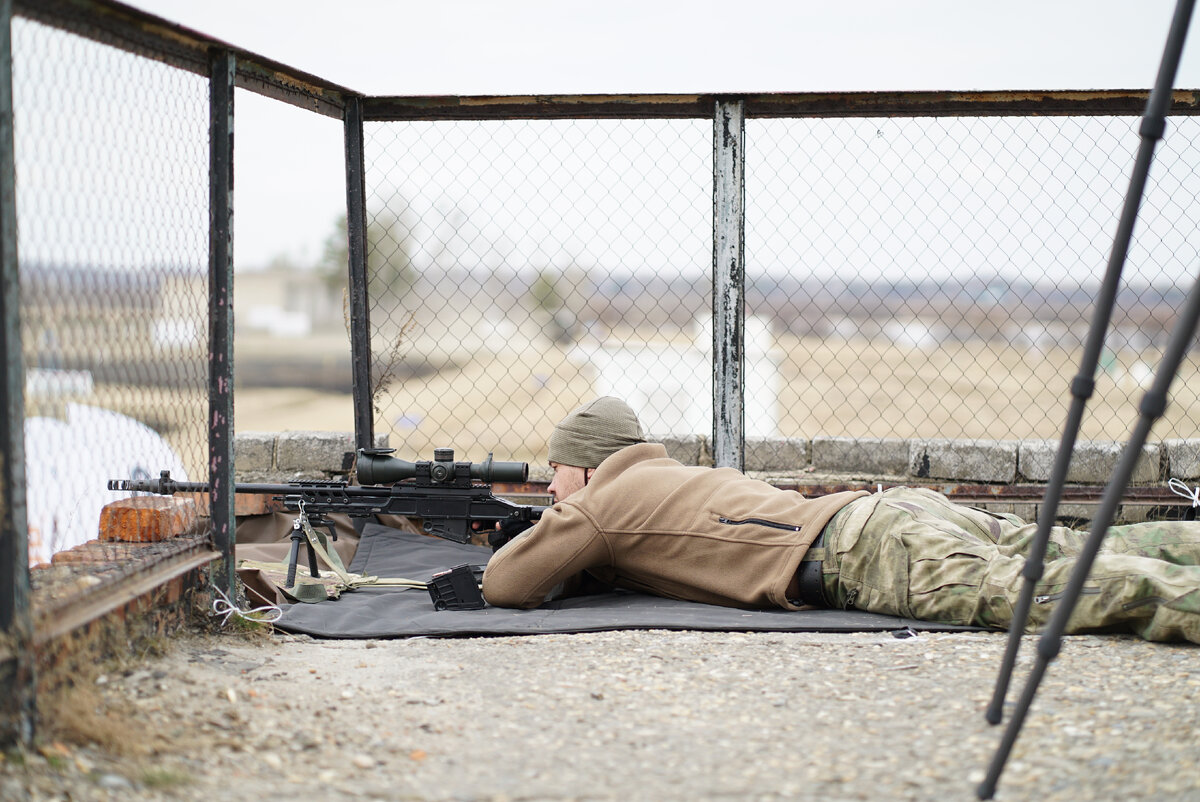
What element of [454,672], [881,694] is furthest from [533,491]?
[881,694]

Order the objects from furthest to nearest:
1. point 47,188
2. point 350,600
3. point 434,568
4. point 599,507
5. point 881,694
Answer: point 434,568, point 350,600, point 599,507, point 881,694, point 47,188

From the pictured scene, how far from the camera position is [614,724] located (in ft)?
8.05

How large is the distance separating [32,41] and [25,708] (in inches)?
58.0

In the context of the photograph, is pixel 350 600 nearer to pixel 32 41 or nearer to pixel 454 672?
pixel 454 672

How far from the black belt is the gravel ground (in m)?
0.43

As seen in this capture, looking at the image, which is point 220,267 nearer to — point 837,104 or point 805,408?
point 837,104

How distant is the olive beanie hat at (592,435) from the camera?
3.90 meters

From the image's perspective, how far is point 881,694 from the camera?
2.66m

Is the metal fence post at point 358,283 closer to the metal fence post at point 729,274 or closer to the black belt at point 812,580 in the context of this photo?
the metal fence post at point 729,274

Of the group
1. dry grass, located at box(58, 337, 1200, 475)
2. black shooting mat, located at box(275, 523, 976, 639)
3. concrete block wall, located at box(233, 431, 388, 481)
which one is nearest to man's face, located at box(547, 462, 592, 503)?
black shooting mat, located at box(275, 523, 976, 639)

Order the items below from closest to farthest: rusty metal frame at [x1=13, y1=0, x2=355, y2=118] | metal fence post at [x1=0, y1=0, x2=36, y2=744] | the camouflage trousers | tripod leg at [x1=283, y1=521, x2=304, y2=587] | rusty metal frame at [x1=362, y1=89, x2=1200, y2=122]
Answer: metal fence post at [x1=0, y1=0, x2=36, y2=744]
rusty metal frame at [x1=13, y1=0, x2=355, y2=118]
the camouflage trousers
tripod leg at [x1=283, y1=521, x2=304, y2=587]
rusty metal frame at [x1=362, y1=89, x2=1200, y2=122]

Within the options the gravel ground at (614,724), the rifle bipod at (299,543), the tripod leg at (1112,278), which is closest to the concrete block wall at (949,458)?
the rifle bipod at (299,543)

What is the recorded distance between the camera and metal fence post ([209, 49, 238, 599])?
10.2 ft

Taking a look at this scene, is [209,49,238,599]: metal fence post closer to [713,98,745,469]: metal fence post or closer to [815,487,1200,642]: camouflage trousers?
[815,487,1200,642]: camouflage trousers
